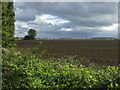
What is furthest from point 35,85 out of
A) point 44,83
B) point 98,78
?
point 98,78

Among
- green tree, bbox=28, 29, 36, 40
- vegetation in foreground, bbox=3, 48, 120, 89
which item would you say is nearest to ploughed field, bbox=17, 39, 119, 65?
vegetation in foreground, bbox=3, 48, 120, 89

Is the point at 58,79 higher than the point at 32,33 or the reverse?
the reverse

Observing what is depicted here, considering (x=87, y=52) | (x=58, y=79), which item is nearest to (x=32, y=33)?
(x=87, y=52)

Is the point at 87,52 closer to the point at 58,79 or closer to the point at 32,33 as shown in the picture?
the point at 58,79

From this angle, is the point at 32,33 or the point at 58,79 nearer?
the point at 58,79

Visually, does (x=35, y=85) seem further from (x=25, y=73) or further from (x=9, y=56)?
(x=9, y=56)

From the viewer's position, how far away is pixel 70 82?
5547 millimetres

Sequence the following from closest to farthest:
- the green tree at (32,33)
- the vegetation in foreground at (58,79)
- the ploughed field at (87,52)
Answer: the vegetation in foreground at (58,79) < the ploughed field at (87,52) < the green tree at (32,33)

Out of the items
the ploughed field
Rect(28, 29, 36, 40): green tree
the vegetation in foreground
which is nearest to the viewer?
the vegetation in foreground

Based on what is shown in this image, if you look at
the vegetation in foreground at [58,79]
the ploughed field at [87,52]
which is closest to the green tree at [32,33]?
the ploughed field at [87,52]

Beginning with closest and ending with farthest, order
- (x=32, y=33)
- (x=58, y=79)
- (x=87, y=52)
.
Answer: (x=58, y=79), (x=87, y=52), (x=32, y=33)

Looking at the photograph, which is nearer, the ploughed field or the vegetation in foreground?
the vegetation in foreground

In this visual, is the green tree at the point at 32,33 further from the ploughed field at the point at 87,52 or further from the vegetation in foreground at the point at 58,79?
the vegetation in foreground at the point at 58,79

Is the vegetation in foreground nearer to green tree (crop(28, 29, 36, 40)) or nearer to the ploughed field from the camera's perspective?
the ploughed field
